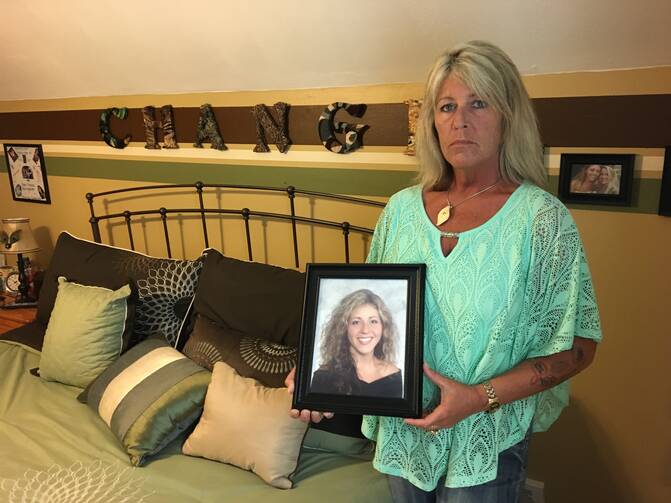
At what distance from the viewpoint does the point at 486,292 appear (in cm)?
99

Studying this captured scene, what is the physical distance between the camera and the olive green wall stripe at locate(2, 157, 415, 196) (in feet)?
6.28

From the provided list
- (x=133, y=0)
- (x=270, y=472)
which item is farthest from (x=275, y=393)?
(x=133, y=0)

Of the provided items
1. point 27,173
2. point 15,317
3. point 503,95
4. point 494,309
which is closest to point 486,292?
point 494,309

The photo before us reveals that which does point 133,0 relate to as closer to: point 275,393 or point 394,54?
point 394,54

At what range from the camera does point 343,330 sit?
1071 millimetres

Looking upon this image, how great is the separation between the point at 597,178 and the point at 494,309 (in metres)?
0.80

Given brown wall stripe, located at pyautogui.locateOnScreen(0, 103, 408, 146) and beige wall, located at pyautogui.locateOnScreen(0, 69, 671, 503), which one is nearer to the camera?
beige wall, located at pyautogui.locateOnScreen(0, 69, 671, 503)

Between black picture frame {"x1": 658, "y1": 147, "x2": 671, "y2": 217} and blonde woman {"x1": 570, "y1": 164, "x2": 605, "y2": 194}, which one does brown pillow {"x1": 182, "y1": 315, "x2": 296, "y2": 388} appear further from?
black picture frame {"x1": 658, "y1": 147, "x2": 671, "y2": 217}

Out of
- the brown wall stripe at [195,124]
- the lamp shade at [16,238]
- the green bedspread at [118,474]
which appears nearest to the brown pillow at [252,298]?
the green bedspread at [118,474]

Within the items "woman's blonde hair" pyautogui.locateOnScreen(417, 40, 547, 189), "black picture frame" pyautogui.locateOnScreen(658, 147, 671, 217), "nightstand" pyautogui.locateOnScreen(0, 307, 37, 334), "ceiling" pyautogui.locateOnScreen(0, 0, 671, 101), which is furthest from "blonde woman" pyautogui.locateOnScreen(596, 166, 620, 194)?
"nightstand" pyautogui.locateOnScreen(0, 307, 37, 334)

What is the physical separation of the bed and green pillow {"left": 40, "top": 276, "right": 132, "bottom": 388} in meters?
0.02

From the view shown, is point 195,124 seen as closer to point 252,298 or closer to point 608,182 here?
point 252,298

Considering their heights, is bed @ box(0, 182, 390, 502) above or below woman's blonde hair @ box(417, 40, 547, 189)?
below

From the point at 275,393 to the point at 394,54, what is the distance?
1.15 meters
